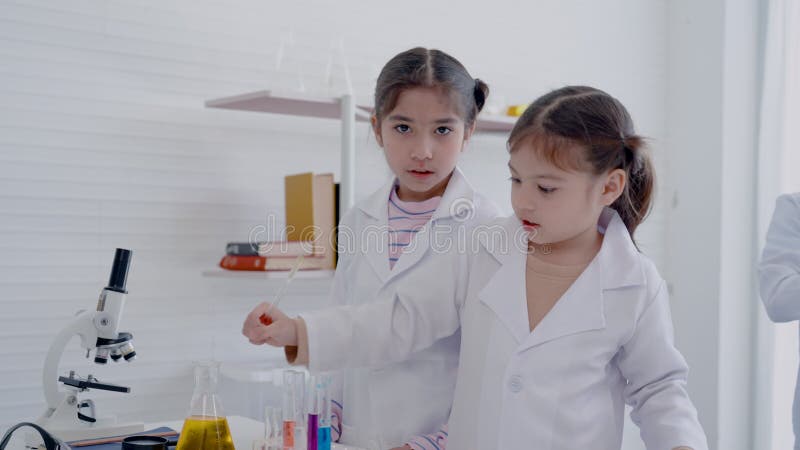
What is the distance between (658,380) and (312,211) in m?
1.61

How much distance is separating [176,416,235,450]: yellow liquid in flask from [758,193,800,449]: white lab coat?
58.9 inches

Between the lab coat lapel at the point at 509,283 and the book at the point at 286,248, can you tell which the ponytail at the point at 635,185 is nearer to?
the lab coat lapel at the point at 509,283

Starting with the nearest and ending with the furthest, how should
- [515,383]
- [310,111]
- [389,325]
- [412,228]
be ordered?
[515,383] → [389,325] → [412,228] → [310,111]

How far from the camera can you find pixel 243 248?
9.27 ft

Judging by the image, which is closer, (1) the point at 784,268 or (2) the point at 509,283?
(2) the point at 509,283

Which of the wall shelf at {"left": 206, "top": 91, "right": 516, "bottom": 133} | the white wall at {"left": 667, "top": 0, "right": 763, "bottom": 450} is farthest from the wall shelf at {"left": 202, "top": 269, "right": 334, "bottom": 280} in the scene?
the white wall at {"left": 667, "top": 0, "right": 763, "bottom": 450}

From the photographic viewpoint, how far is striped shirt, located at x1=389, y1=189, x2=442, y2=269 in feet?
5.95

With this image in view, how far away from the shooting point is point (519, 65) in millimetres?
3887

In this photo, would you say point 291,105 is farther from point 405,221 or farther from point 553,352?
point 553,352

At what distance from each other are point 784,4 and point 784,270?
7.17 ft

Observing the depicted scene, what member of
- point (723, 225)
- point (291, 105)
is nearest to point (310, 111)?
point (291, 105)

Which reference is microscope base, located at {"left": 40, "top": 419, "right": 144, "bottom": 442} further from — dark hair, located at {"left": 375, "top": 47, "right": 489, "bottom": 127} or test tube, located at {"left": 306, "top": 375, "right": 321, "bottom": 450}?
dark hair, located at {"left": 375, "top": 47, "right": 489, "bottom": 127}

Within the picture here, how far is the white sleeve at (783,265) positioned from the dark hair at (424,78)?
1027 millimetres

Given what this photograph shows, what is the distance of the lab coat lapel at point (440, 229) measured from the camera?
68.1 inches
